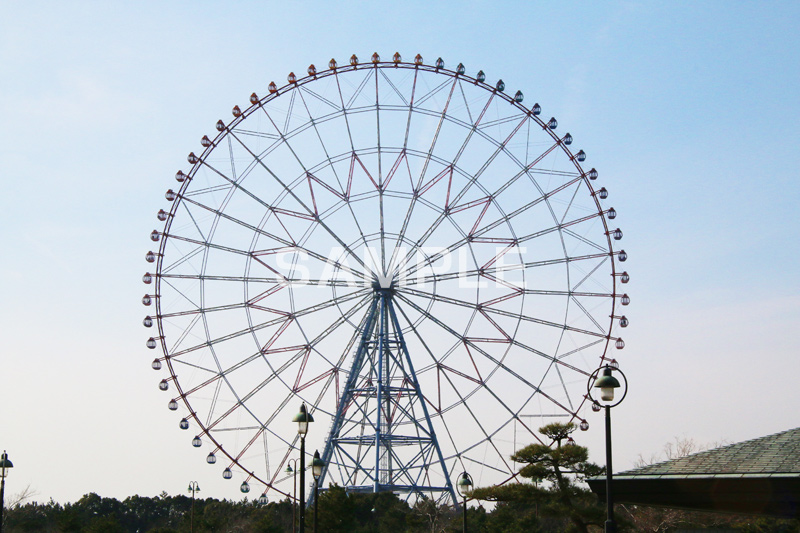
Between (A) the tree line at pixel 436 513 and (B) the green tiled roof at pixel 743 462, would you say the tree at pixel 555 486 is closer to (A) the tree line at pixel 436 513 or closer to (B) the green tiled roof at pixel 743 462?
(A) the tree line at pixel 436 513

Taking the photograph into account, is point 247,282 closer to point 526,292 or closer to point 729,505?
point 526,292

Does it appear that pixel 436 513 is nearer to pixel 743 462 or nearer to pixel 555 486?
pixel 555 486

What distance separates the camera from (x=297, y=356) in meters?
38.7

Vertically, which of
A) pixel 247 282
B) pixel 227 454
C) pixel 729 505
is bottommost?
pixel 729 505

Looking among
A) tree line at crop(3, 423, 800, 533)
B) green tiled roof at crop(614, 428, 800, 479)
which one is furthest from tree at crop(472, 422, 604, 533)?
green tiled roof at crop(614, 428, 800, 479)

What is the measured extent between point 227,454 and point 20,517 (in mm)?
50365

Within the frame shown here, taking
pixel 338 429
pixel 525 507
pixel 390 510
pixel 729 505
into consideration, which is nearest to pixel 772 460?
pixel 729 505

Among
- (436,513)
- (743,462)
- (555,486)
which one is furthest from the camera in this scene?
(436,513)

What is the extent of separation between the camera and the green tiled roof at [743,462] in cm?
2169

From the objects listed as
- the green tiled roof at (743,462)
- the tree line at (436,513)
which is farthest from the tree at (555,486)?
the green tiled roof at (743,462)

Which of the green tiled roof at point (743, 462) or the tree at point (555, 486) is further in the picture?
the tree at point (555, 486)

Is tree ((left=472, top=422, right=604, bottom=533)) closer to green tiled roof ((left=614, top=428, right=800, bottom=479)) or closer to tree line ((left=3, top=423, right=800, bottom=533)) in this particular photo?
tree line ((left=3, top=423, right=800, bottom=533))

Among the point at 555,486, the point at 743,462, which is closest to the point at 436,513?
the point at 555,486

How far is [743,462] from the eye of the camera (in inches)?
896
